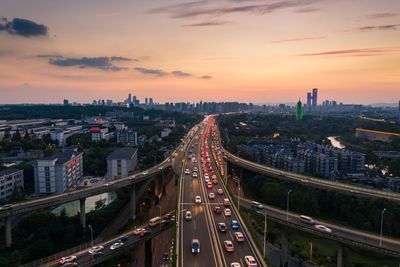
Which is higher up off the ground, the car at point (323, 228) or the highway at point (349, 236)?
the car at point (323, 228)

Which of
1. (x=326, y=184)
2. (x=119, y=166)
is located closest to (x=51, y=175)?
(x=119, y=166)

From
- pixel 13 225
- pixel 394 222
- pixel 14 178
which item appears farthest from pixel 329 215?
pixel 14 178

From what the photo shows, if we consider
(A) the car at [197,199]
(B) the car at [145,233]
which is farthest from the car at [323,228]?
(B) the car at [145,233]

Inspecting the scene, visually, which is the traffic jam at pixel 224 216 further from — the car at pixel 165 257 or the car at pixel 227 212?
the car at pixel 165 257

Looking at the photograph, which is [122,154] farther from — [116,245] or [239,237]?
[239,237]

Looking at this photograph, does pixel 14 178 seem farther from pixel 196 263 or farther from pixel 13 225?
pixel 196 263

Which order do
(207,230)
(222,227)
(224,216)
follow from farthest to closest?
1. (224,216)
2. (207,230)
3. (222,227)

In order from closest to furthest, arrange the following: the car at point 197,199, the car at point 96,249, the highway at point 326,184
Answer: the car at point 96,249, the car at point 197,199, the highway at point 326,184

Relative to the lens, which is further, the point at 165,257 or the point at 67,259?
the point at 165,257

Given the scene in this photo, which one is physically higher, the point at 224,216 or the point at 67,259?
the point at 224,216
